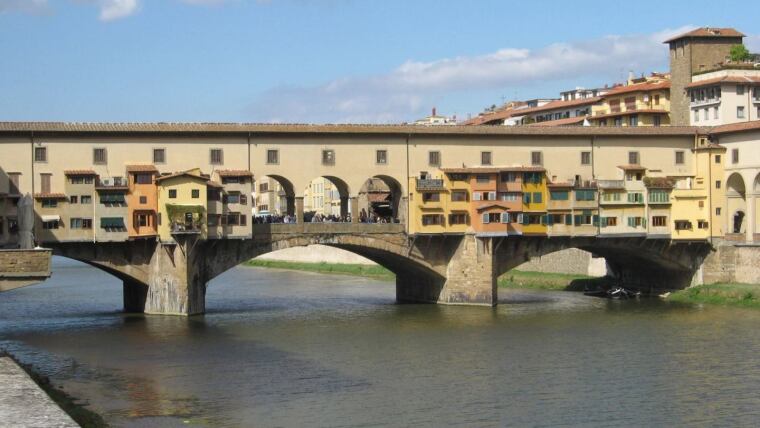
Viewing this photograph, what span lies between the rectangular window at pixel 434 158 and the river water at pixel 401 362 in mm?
6836

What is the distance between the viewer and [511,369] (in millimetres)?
39688

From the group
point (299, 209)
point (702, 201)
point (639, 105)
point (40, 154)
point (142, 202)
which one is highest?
point (639, 105)

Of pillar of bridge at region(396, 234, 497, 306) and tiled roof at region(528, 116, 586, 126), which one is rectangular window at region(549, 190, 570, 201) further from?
tiled roof at region(528, 116, 586, 126)

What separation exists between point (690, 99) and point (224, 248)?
35248 millimetres

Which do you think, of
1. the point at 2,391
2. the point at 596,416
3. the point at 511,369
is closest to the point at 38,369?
the point at 2,391

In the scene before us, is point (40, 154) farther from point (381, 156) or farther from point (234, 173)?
point (381, 156)

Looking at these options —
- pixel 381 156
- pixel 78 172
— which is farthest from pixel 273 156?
pixel 78 172

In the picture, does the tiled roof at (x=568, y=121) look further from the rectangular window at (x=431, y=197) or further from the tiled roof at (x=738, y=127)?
the rectangular window at (x=431, y=197)

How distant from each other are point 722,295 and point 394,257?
51.4 ft

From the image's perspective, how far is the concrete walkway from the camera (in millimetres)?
25391

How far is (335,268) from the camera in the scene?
90.2 m

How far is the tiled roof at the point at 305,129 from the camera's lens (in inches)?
2125

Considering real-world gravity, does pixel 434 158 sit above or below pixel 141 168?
above

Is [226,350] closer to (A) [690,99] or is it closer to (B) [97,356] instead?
(B) [97,356]
